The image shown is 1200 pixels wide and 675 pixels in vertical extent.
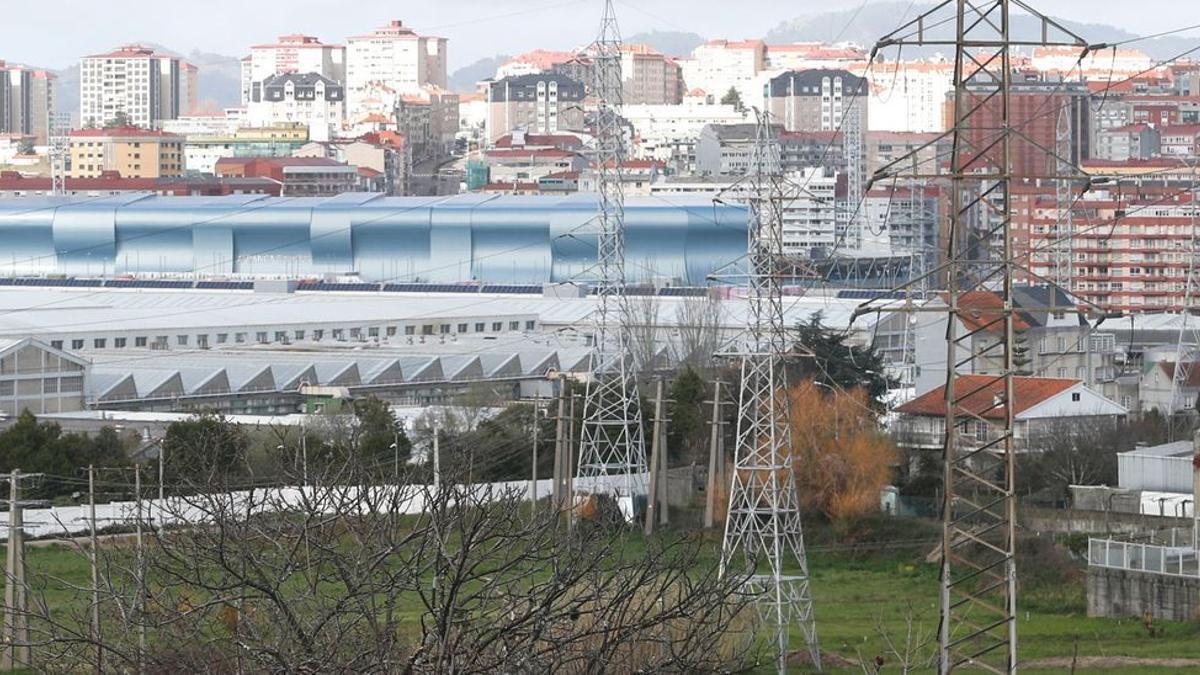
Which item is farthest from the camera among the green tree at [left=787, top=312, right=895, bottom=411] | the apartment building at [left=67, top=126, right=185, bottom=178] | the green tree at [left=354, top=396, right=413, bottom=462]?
the apartment building at [left=67, top=126, right=185, bottom=178]

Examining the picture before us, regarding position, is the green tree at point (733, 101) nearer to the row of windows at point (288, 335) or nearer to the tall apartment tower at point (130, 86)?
the tall apartment tower at point (130, 86)

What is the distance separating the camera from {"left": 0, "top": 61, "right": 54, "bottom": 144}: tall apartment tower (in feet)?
246

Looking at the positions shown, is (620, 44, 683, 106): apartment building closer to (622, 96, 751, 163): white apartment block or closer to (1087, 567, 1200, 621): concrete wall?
(622, 96, 751, 163): white apartment block

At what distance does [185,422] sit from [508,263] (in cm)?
1908

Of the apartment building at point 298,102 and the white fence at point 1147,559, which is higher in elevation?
the apartment building at point 298,102

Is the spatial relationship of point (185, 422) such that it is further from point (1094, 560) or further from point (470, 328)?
point (470, 328)

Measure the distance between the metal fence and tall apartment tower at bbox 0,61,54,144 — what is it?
67011 millimetres

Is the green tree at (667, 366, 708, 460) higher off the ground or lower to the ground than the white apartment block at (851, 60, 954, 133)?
lower

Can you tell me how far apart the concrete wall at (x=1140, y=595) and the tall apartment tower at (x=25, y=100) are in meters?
67.1

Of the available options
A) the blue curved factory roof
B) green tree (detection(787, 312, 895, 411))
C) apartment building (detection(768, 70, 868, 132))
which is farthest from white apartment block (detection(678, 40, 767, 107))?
green tree (detection(787, 312, 895, 411))

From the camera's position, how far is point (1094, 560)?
8156 millimetres

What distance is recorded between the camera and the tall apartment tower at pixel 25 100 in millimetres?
74875

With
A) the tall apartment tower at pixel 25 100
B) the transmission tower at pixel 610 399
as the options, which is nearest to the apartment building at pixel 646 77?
the tall apartment tower at pixel 25 100

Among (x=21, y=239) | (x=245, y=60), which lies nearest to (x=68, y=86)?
(x=245, y=60)
